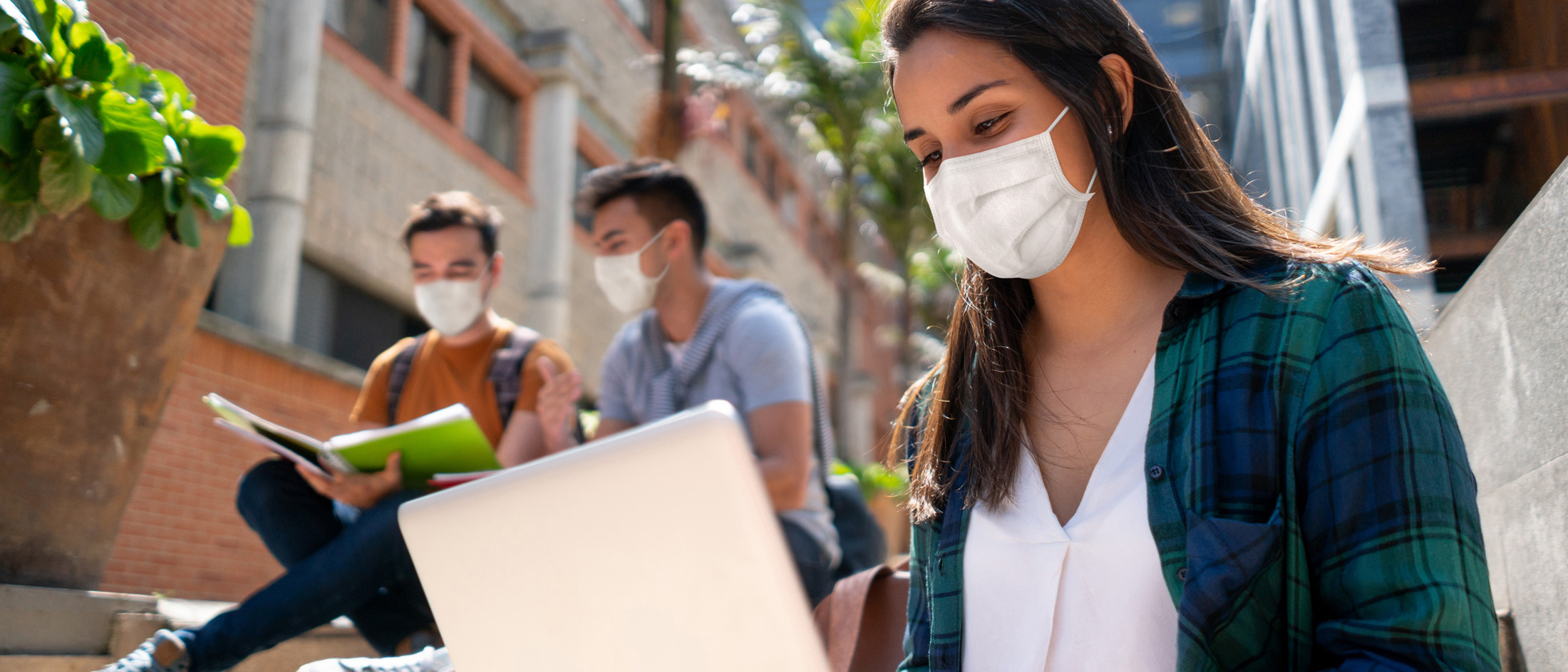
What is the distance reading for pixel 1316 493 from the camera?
1.18 m

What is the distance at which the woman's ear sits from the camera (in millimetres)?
1584

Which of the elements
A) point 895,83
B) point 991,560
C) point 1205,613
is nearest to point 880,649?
point 991,560

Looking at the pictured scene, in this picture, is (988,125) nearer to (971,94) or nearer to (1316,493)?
(971,94)

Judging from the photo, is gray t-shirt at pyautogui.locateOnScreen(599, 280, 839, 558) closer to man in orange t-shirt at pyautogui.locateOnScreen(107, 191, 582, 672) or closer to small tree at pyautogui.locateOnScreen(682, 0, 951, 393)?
man in orange t-shirt at pyautogui.locateOnScreen(107, 191, 582, 672)

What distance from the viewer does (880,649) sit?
182cm

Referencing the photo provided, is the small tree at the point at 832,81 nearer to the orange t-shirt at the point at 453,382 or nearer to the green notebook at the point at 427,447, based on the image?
the orange t-shirt at the point at 453,382

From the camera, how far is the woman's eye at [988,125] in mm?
1592

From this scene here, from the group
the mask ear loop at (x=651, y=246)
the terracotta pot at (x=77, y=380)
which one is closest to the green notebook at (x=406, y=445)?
the terracotta pot at (x=77, y=380)

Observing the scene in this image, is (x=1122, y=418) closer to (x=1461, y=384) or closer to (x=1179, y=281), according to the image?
(x=1179, y=281)

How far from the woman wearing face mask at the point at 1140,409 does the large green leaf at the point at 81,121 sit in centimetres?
169

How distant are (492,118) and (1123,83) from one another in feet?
32.5

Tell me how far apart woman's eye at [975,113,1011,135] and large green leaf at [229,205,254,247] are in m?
1.95

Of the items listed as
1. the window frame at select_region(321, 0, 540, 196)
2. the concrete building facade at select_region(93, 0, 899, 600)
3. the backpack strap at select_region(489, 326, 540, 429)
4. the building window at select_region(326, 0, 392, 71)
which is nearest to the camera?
the backpack strap at select_region(489, 326, 540, 429)

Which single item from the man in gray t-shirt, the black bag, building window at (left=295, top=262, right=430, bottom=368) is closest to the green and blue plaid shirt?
the man in gray t-shirt
